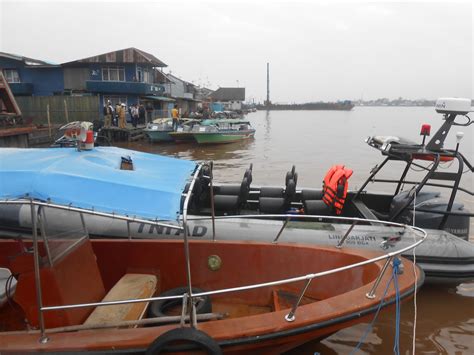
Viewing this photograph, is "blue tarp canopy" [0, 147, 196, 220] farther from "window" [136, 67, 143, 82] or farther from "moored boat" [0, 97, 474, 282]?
"window" [136, 67, 143, 82]

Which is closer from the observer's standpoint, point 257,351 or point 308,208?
point 257,351

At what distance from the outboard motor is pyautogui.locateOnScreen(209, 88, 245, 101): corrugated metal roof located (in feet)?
261

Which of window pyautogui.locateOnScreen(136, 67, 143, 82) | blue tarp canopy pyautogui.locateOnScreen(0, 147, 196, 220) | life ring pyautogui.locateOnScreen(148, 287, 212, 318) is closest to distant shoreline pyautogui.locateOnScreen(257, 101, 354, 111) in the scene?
window pyautogui.locateOnScreen(136, 67, 143, 82)

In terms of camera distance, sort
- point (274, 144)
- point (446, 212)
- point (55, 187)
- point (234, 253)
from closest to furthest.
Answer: point (55, 187) < point (234, 253) < point (446, 212) < point (274, 144)

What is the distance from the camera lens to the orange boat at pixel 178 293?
2951 mm

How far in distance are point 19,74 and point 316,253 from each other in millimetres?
33485

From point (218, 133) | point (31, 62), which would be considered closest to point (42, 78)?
point (31, 62)

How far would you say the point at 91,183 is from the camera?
2.98 meters

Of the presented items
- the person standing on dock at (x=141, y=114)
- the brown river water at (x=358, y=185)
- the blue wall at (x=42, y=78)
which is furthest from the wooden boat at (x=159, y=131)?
the blue wall at (x=42, y=78)

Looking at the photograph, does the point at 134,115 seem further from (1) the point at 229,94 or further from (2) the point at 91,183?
(1) the point at 229,94

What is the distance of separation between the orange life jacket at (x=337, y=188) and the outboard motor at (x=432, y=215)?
2.72ft

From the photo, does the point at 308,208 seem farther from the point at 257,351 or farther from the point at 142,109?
the point at 142,109

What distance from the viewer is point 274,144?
2642 cm

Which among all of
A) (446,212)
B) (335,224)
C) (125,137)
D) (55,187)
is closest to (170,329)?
(55,187)
